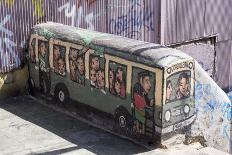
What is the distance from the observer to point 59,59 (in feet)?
42.5

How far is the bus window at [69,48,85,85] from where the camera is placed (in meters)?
12.3

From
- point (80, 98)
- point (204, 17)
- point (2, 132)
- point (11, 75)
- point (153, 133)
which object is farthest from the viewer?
point (204, 17)

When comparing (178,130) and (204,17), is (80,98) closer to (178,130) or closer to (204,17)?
(178,130)

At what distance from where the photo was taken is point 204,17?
749 inches

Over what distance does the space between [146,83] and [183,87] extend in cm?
86

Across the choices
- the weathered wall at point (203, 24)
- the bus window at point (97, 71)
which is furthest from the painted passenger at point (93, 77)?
the weathered wall at point (203, 24)

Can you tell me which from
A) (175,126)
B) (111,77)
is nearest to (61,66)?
(111,77)

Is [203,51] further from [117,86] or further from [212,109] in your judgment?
[117,86]

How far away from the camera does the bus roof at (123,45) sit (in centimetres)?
1063

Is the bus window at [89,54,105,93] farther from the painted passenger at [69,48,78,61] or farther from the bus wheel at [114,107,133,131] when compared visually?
the bus wheel at [114,107,133,131]

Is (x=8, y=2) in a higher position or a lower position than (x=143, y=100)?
higher

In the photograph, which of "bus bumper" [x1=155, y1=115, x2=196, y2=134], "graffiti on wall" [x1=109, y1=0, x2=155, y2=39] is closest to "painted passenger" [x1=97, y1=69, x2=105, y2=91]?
"bus bumper" [x1=155, y1=115, x2=196, y2=134]

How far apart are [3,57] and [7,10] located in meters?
1.22

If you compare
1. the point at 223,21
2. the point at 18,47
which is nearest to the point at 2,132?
the point at 18,47
